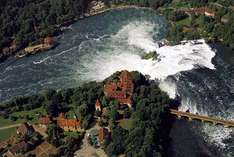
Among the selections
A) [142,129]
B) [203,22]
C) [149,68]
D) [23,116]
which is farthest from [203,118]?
[203,22]

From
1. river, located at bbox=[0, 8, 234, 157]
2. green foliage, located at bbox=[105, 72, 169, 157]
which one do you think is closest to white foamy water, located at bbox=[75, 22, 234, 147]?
river, located at bbox=[0, 8, 234, 157]

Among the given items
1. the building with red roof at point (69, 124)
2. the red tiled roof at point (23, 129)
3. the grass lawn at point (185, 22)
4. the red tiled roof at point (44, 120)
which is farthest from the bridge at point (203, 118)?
the grass lawn at point (185, 22)

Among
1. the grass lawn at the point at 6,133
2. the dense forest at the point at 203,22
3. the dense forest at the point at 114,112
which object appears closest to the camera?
the dense forest at the point at 114,112

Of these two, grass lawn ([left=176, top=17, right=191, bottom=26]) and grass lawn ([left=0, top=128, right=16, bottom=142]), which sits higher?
grass lawn ([left=176, top=17, right=191, bottom=26])

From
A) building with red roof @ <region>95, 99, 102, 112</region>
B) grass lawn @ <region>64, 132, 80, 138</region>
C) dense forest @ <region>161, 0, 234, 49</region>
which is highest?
dense forest @ <region>161, 0, 234, 49</region>

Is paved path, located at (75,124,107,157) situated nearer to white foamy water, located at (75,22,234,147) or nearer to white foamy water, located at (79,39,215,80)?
white foamy water, located at (75,22,234,147)

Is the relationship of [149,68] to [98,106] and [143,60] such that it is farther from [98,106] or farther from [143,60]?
[98,106]

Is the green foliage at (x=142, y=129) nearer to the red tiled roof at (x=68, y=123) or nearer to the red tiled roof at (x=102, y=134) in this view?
the red tiled roof at (x=102, y=134)

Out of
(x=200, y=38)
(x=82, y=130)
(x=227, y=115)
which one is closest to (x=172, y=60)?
(x=200, y=38)
